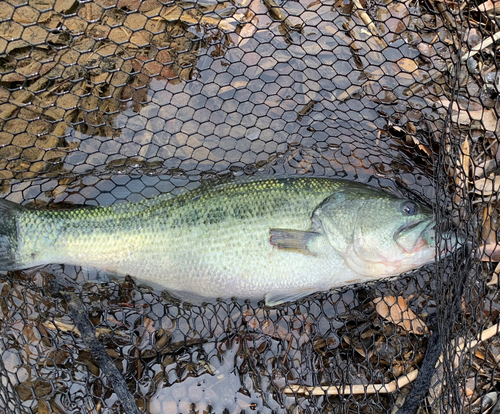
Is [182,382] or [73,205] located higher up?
[73,205]

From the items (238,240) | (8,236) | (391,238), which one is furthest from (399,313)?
(8,236)

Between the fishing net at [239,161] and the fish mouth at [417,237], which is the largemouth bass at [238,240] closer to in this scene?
the fish mouth at [417,237]

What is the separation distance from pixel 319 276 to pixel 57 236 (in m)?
1.98

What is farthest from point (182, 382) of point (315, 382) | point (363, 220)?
point (363, 220)

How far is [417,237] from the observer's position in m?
3.05

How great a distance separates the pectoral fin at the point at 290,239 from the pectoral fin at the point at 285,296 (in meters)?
0.34

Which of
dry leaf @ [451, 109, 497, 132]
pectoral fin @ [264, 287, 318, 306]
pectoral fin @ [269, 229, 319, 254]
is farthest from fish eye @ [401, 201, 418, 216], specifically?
dry leaf @ [451, 109, 497, 132]

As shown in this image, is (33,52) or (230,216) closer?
(230,216)

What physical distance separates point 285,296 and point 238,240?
0.59 m

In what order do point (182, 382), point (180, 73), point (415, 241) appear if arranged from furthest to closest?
point (180, 73) < point (182, 382) < point (415, 241)

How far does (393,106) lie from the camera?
12.1 ft

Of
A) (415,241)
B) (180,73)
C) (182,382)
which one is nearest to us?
(415,241)

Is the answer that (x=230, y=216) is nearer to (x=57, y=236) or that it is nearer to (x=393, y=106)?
(x=57, y=236)

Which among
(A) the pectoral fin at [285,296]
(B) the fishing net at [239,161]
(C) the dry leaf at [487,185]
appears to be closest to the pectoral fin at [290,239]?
(A) the pectoral fin at [285,296]
